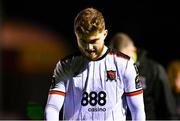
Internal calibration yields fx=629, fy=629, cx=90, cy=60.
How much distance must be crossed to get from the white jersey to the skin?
99mm

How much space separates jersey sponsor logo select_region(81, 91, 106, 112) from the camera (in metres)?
4.46

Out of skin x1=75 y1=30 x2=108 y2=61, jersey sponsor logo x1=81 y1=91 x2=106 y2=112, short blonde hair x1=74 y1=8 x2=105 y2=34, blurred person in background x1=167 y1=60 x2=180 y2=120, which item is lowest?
jersey sponsor logo x1=81 y1=91 x2=106 y2=112

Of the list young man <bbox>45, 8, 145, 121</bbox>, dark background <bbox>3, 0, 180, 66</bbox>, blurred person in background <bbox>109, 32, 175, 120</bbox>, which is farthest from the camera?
dark background <bbox>3, 0, 180, 66</bbox>

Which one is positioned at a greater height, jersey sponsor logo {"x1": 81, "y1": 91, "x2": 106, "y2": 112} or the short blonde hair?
the short blonde hair

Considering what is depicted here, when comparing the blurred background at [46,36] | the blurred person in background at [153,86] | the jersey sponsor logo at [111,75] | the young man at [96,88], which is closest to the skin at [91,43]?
the young man at [96,88]

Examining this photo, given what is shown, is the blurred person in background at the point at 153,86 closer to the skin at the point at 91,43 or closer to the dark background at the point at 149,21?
the skin at the point at 91,43

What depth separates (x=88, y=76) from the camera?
14.8 feet

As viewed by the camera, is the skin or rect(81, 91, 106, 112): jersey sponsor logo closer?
the skin

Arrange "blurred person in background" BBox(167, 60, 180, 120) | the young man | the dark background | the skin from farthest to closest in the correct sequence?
the dark background → "blurred person in background" BBox(167, 60, 180, 120) → the young man → the skin

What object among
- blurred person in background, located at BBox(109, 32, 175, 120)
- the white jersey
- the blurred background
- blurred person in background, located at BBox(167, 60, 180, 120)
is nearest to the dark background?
the blurred background

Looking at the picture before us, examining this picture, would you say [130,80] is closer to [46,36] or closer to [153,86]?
[153,86]

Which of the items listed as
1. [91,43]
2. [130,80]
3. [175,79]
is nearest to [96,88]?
[130,80]

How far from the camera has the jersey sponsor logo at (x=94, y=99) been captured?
4461mm

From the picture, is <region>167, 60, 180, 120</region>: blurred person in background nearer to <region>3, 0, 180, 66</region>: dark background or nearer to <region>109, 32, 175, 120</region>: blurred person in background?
<region>109, 32, 175, 120</region>: blurred person in background
